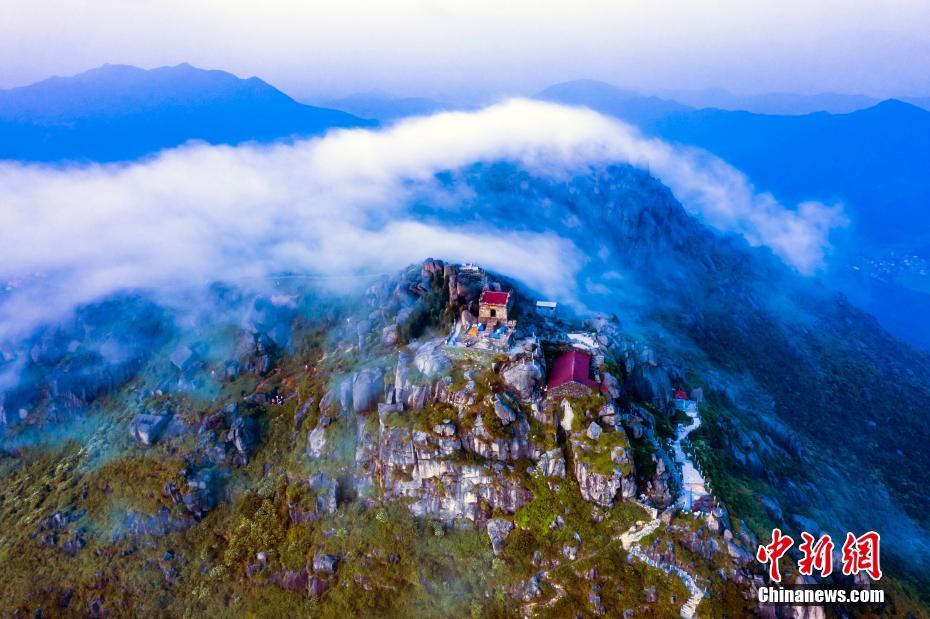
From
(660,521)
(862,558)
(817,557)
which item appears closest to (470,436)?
(660,521)

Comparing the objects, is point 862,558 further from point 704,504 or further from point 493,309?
point 493,309

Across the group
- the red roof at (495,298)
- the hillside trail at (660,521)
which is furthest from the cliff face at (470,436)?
the red roof at (495,298)

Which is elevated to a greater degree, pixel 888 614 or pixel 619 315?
pixel 619 315

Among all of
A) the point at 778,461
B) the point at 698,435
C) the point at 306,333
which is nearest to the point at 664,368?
the point at 698,435

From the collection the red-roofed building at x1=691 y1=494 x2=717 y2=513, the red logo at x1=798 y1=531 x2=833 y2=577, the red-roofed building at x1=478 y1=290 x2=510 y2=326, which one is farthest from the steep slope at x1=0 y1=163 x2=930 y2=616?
the red logo at x1=798 y1=531 x2=833 y2=577

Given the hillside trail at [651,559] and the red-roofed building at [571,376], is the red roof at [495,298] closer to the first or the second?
the red-roofed building at [571,376]

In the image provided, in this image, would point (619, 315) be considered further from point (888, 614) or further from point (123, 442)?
point (123, 442)

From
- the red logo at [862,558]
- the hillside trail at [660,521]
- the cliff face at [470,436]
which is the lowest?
the red logo at [862,558]
